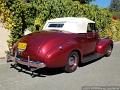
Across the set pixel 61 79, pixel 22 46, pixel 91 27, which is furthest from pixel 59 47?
pixel 91 27

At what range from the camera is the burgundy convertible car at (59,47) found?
825cm

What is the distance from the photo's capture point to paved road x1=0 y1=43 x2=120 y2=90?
7.52 m

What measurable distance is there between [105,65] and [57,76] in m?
2.59

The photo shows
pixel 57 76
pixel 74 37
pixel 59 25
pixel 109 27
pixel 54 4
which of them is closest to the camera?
pixel 57 76

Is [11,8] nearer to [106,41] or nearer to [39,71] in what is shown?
[39,71]

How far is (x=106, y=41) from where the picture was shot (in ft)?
38.5

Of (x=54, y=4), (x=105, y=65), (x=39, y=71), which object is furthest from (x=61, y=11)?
(x=39, y=71)

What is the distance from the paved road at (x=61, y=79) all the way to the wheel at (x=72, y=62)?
15 cm

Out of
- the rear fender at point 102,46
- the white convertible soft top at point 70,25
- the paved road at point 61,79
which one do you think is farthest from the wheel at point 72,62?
the rear fender at point 102,46

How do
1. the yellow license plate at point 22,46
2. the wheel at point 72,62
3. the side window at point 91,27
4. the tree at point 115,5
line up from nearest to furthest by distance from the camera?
the yellow license plate at point 22,46, the wheel at point 72,62, the side window at point 91,27, the tree at point 115,5

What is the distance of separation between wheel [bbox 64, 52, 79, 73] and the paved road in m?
0.15

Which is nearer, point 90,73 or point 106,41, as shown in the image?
point 90,73

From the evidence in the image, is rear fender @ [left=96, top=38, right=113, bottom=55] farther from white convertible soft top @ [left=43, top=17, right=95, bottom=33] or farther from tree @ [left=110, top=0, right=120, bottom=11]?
tree @ [left=110, top=0, right=120, bottom=11]

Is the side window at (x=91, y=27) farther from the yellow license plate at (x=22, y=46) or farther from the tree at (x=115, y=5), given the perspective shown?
the tree at (x=115, y=5)
